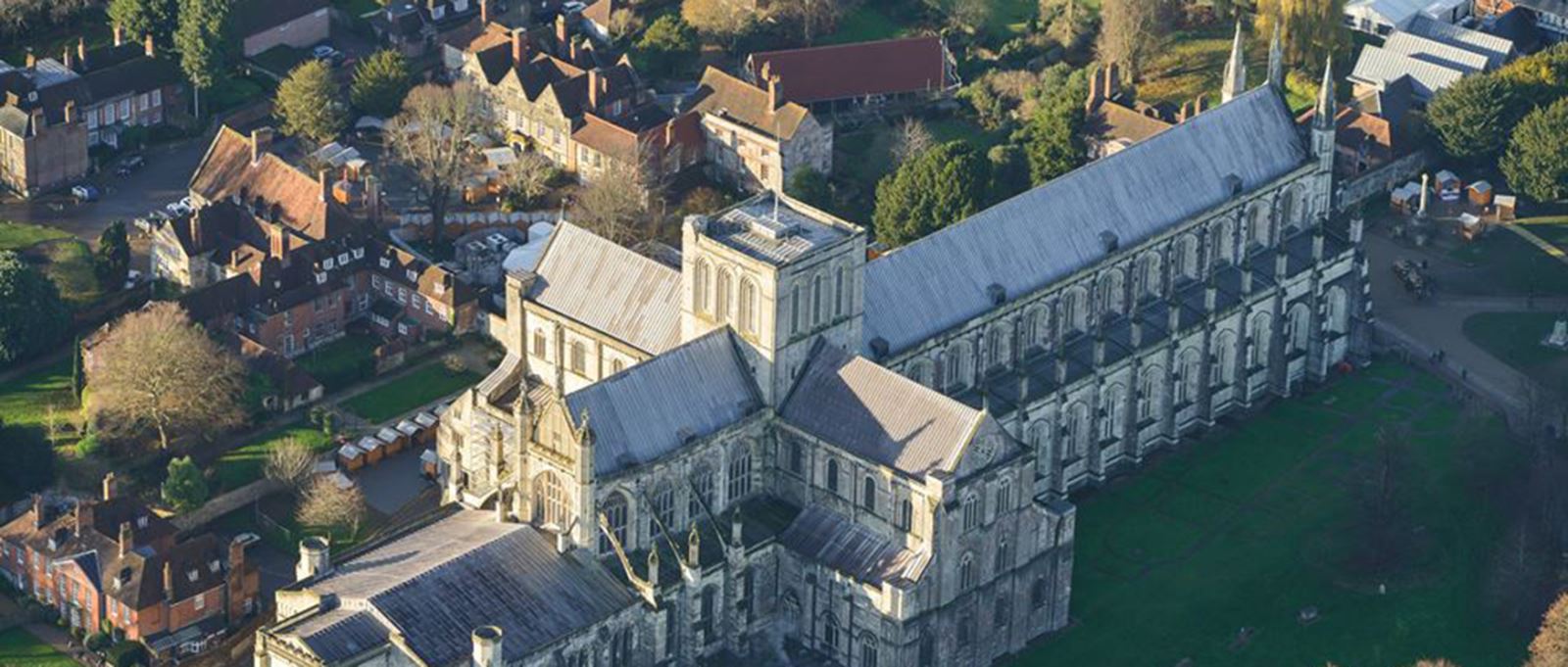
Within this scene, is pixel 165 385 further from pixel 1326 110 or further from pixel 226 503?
pixel 1326 110

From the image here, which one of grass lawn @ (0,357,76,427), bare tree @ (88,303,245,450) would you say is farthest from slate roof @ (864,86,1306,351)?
grass lawn @ (0,357,76,427)

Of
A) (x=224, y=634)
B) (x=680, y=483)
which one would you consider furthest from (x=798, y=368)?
(x=224, y=634)

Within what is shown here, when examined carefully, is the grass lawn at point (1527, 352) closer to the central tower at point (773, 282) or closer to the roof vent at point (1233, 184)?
the roof vent at point (1233, 184)

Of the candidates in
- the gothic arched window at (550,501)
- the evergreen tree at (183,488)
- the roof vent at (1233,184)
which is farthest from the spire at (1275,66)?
the evergreen tree at (183,488)

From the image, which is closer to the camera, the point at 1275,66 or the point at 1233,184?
the point at 1233,184

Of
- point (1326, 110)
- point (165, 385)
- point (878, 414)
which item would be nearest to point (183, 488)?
point (165, 385)

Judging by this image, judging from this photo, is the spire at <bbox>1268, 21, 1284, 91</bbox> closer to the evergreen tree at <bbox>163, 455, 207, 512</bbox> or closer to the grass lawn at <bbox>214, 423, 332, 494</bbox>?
the grass lawn at <bbox>214, 423, 332, 494</bbox>

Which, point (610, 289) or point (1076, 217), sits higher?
point (1076, 217)
